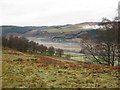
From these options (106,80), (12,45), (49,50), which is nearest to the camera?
(106,80)

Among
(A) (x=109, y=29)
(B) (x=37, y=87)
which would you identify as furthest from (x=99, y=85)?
(A) (x=109, y=29)

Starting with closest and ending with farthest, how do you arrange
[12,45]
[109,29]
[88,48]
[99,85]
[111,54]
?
[99,85]
[109,29]
[111,54]
[88,48]
[12,45]

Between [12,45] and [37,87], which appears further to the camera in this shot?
[12,45]

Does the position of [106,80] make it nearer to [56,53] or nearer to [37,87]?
[37,87]

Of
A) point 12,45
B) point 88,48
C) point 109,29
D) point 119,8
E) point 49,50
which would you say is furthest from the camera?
point 49,50

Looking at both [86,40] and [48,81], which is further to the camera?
[86,40]

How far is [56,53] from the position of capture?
108m

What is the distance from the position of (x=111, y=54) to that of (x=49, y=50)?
50300 millimetres

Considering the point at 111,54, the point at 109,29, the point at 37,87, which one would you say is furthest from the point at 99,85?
the point at 111,54

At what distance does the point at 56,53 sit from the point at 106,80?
8807 cm

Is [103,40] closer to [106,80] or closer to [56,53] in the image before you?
[106,80]

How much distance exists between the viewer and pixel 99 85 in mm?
17734

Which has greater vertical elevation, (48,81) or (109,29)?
(109,29)

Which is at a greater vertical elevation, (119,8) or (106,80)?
(119,8)
